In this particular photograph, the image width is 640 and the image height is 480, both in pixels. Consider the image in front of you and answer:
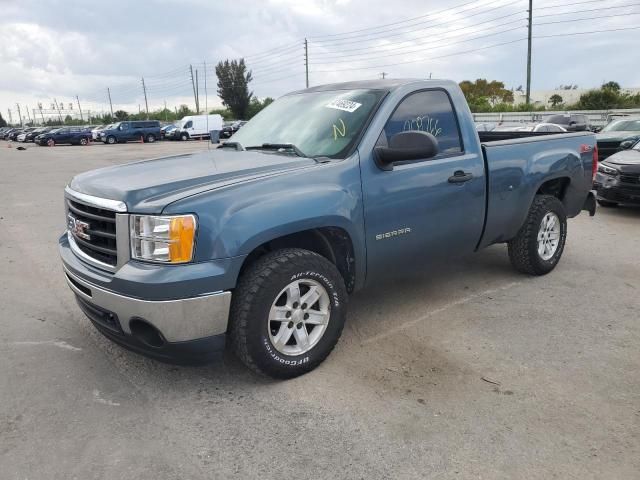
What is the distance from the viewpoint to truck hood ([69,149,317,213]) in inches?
119

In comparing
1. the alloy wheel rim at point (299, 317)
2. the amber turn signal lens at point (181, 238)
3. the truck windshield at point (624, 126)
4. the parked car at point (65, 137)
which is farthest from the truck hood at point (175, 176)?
the parked car at point (65, 137)

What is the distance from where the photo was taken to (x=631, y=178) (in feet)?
28.3

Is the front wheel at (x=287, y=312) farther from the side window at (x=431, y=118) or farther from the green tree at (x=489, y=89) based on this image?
the green tree at (x=489, y=89)

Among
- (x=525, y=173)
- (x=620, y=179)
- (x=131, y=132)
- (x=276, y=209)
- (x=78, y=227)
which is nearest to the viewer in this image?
(x=276, y=209)

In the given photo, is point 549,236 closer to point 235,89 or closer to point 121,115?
point 235,89

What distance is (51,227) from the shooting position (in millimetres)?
8234

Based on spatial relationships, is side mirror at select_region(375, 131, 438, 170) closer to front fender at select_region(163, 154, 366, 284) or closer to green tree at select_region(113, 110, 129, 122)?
front fender at select_region(163, 154, 366, 284)

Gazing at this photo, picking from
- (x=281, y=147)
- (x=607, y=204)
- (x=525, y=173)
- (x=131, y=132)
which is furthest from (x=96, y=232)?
(x=131, y=132)

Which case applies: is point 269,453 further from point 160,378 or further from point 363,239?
point 363,239

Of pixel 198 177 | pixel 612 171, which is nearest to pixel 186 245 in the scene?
pixel 198 177

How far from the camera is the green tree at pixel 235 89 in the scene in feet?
243

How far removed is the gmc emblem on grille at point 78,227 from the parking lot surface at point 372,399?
895 millimetres

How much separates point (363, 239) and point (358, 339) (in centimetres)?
87

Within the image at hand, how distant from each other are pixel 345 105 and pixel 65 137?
43.1m
